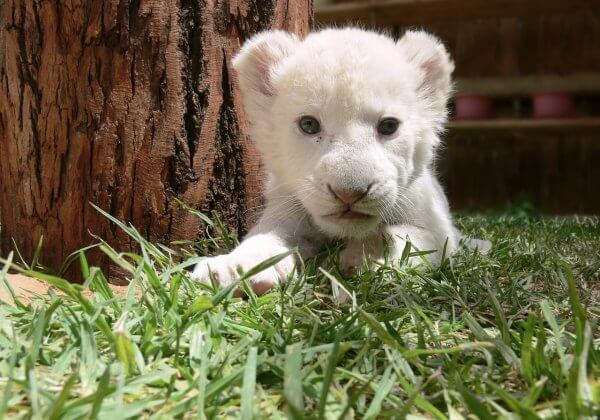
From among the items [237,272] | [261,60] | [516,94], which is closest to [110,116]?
[261,60]

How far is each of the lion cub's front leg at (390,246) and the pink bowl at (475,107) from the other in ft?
19.0

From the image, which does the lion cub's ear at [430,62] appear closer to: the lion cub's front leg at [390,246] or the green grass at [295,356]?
the lion cub's front leg at [390,246]

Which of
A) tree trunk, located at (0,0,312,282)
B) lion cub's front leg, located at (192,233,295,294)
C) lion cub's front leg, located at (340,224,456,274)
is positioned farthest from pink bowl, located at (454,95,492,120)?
lion cub's front leg, located at (192,233,295,294)

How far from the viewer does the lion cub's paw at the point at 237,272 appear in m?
2.20

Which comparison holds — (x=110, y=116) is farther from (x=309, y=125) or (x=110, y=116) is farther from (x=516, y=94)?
(x=516, y=94)

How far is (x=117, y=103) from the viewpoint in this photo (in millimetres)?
2631

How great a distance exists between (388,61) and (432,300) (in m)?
1.16

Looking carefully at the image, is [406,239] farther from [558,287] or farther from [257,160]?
[257,160]

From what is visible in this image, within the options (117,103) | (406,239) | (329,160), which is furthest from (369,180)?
(117,103)

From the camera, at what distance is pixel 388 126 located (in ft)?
8.57

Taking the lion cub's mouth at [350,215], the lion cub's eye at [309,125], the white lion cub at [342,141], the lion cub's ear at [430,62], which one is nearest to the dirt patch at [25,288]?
the white lion cub at [342,141]

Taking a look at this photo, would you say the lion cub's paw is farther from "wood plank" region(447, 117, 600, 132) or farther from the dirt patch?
"wood plank" region(447, 117, 600, 132)

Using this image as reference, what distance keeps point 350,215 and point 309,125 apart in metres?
0.45

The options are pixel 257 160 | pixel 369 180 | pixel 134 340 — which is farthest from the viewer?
pixel 257 160
